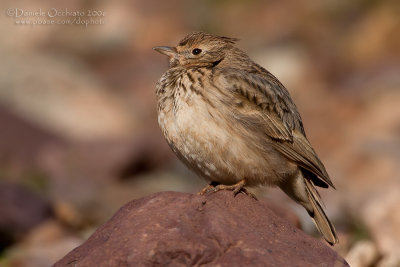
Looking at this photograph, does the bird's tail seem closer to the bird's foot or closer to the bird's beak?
the bird's foot

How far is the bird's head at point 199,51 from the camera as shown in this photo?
761 centimetres

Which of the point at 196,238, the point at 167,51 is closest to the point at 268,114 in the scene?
the point at 167,51

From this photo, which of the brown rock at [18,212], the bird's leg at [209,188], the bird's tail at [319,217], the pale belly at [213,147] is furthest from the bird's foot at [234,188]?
the brown rock at [18,212]

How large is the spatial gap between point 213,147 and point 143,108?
10727 mm

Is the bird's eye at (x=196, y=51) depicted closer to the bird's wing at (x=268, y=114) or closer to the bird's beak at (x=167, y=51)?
the bird's beak at (x=167, y=51)

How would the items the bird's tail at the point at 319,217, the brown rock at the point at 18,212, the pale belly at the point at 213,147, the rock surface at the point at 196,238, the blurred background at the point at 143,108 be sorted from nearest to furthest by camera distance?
the rock surface at the point at 196,238, the pale belly at the point at 213,147, the bird's tail at the point at 319,217, the brown rock at the point at 18,212, the blurred background at the point at 143,108

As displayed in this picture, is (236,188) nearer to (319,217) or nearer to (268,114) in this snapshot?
(268,114)

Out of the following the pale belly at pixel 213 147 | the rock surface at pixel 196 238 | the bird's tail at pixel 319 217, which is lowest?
the bird's tail at pixel 319 217

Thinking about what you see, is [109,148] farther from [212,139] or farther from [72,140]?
[212,139]

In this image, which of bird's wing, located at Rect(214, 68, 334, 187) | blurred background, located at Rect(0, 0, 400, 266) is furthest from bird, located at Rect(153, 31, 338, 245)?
blurred background, located at Rect(0, 0, 400, 266)

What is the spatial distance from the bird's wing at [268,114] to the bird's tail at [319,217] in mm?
134

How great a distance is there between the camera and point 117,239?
18.2 ft

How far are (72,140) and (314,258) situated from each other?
9155 mm

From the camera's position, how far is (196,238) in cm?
546
